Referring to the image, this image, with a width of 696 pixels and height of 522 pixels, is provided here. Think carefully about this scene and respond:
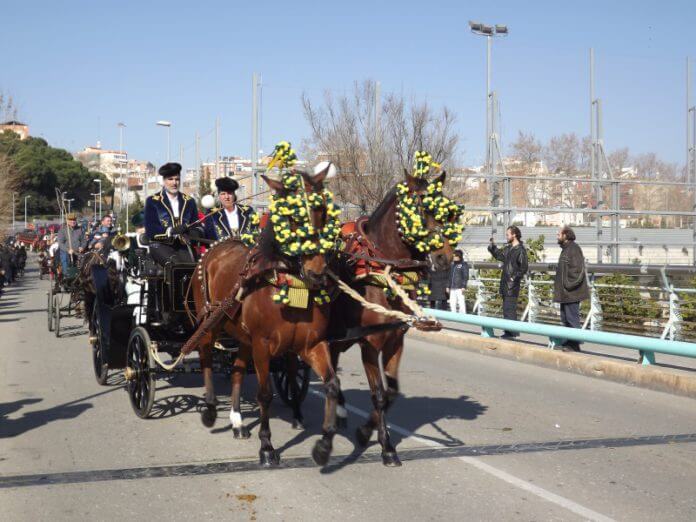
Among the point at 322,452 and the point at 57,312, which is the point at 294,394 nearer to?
the point at 322,452

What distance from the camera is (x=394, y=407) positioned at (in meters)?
9.82

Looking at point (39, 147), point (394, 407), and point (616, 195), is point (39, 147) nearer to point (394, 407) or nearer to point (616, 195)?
point (616, 195)

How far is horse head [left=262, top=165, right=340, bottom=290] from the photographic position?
676cm

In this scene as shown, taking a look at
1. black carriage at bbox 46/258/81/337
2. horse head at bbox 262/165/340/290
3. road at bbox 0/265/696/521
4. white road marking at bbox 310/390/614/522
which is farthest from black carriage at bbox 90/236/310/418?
black carriage at bbox 46/258/81/337

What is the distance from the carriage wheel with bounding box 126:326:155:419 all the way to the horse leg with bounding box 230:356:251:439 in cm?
89

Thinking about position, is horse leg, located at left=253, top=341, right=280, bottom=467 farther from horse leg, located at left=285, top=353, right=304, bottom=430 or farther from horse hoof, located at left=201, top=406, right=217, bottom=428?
horse hoof, located at left=201, top=406, right=217, bottom=428

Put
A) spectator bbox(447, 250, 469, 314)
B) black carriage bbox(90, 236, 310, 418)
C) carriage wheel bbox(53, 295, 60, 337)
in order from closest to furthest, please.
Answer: black carriage bbox(90, 236, 310, 418)
carriage wheel bbox(53, 295, 60, 337)
spectator bbox(447, 250, 469, 314)

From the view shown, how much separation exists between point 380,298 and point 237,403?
74.1 inches

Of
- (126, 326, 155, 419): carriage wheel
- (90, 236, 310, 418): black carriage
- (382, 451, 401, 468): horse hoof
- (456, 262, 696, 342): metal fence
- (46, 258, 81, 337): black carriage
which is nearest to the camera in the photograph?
(382, 451, 401, 468): horse hoof

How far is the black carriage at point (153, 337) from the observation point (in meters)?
9.23

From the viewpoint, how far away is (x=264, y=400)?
740 cm

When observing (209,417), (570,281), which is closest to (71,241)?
(570,281)

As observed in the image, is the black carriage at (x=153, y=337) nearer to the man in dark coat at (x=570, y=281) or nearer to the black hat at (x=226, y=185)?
the black hat at (x=226, y=185)

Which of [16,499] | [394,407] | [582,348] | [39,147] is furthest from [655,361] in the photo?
[39,147]
